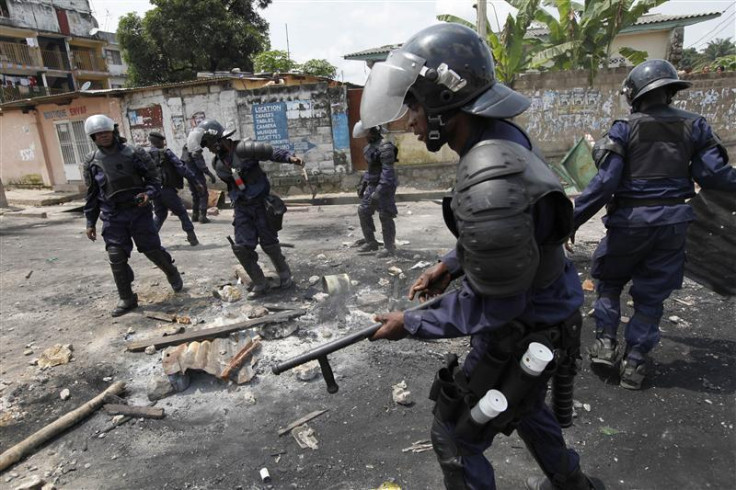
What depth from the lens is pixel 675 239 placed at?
290 centimetres

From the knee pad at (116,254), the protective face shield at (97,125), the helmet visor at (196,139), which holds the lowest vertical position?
the knee pad at (116,254)

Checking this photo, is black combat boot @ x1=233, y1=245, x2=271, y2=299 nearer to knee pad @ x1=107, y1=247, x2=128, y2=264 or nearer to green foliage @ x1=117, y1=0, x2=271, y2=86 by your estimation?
knee pad @ x1=107, y1=247, x2=128, y2=264

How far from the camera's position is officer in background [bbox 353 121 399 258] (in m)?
5.79

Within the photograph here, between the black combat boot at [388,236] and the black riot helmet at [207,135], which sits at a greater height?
the black riot helmet at [207,135]

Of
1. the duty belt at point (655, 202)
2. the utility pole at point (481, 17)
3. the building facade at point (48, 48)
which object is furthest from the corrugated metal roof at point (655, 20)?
the building facade at point (48, 48)

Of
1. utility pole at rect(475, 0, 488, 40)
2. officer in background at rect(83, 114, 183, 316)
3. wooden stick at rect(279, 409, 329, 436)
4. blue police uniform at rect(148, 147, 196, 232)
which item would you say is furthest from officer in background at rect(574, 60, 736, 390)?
utility pole at rect(475, 0, 488, 40)

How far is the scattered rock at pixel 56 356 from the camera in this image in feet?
12.1

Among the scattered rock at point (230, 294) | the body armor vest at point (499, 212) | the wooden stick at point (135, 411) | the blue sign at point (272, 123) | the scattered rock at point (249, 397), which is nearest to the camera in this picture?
the body armor vest at point (499, 212)

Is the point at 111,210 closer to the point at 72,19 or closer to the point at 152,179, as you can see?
the point at 152,179

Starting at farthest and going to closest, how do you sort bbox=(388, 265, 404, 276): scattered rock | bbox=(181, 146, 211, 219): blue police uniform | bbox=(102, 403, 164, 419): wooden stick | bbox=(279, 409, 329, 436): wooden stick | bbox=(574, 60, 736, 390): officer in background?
1. bbox=(181, 146, 211, 219): blue police uniform
2. bbox=(388, 265, 404, 276): scattered rock
3. bbox=(102, 403, 164, 419): wooden stick
4. bbox=(574, 60, 736, 390): officer in background
5. bbox=(279, 409, 329, 436): wooden stick

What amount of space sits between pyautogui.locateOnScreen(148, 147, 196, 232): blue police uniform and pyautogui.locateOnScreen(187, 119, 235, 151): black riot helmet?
Result: 295cm

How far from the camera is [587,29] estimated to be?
10766 mm

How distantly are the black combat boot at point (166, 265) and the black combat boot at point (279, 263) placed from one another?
3.68ft

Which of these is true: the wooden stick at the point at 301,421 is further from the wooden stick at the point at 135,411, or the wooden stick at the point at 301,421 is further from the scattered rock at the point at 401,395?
the wooden stick at the point at 135,411
